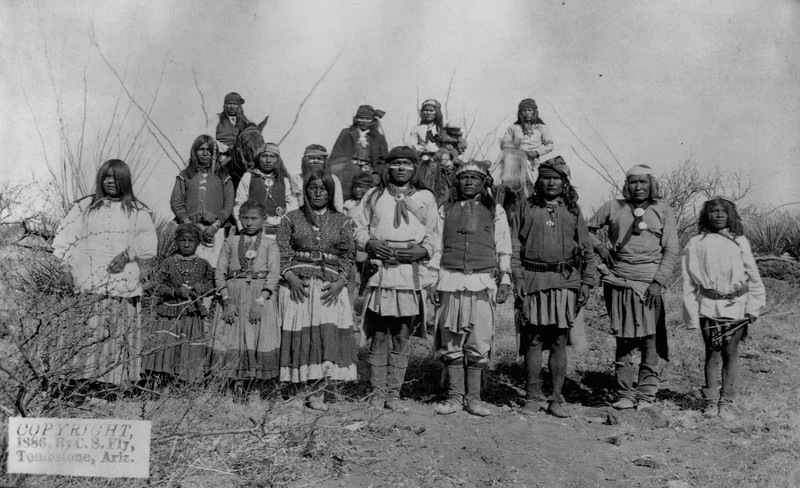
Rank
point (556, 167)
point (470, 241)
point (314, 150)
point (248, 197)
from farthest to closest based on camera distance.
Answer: point (314, 150)
point (248, 197)
point (556, 167)
point (470, 241)

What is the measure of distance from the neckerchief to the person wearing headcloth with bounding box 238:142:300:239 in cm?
103

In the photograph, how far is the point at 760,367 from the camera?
22.4ft

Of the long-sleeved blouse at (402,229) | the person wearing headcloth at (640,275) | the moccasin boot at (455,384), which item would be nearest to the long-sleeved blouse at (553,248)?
the person wearing headcloth at (640,275)

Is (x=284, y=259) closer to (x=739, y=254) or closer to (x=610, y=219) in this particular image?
(x=610, y=219)

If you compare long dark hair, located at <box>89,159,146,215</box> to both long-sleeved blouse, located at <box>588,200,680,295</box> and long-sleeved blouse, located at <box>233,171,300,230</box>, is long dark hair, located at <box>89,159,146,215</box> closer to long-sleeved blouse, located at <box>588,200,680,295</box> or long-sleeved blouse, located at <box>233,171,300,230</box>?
long-sleeved blouse, located at <box>233,171,300,230</box>

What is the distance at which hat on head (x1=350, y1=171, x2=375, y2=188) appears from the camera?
7238mm

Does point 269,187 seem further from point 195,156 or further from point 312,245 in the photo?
point 312,245

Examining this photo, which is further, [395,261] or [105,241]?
[395,261]

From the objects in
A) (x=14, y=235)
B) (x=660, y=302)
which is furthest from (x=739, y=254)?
A: (x=14, y=235)

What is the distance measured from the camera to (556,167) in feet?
17.9

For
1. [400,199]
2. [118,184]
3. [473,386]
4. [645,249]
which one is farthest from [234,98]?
[645,249]

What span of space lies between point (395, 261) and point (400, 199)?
0.49 metres

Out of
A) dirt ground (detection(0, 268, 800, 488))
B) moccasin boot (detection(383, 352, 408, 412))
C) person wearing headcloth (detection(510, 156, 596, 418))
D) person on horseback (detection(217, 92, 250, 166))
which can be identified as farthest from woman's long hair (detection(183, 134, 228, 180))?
person wearing headcloth (detection(510, 156, 596, 418))

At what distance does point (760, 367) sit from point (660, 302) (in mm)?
2044
